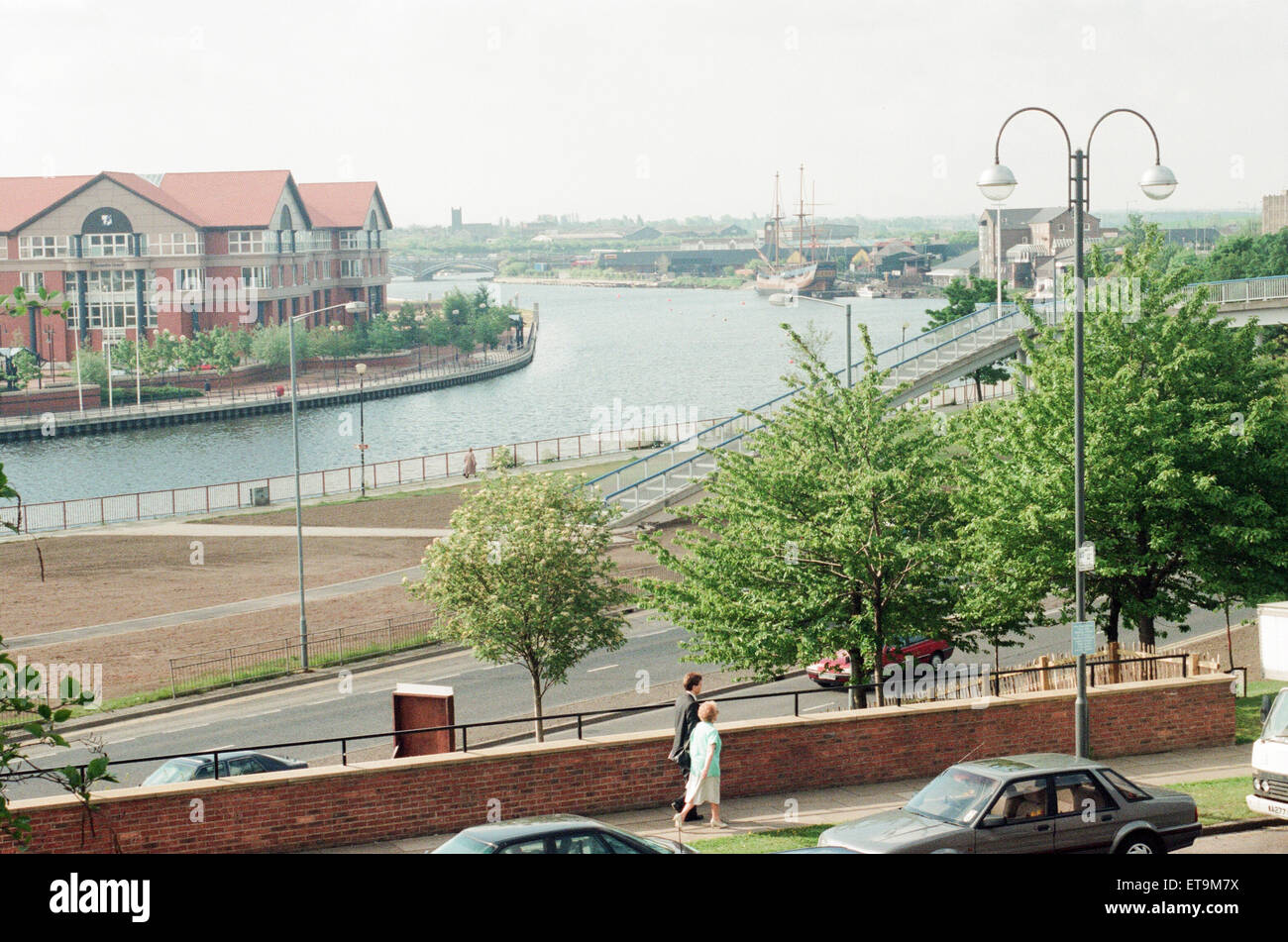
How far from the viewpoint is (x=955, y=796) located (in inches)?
502

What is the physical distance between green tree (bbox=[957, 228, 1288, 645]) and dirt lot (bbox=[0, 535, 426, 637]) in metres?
23.8

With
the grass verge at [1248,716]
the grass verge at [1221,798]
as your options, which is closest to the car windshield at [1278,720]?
the grass verge at [1221,798]

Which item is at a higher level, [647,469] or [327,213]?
[327,213]

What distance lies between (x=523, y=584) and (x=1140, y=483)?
10.6 meters

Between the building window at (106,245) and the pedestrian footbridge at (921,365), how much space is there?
260 ft

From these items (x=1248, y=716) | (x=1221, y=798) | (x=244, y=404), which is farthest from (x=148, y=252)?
(x=1221, y=798)

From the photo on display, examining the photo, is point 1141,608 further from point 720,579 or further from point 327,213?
point 327,213

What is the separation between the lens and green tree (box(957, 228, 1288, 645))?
22.4m

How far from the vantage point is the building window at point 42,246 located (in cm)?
11319

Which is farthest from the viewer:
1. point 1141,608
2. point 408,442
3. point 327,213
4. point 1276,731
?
point 327,213

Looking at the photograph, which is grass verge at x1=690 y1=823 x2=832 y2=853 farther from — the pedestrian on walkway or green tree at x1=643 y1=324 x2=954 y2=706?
green tree at x1=643 y1=324 x2=954 y2=706

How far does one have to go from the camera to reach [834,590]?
21703mm
